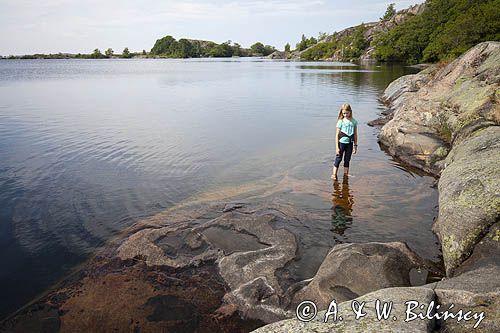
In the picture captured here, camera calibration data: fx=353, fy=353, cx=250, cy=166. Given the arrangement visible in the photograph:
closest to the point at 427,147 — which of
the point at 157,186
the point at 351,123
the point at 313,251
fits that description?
the point at 351,123

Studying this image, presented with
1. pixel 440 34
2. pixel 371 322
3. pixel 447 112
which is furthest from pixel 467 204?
pixel 440 34

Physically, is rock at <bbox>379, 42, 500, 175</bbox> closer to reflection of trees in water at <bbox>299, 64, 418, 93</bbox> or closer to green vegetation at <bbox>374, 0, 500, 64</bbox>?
→ reflection of trees in water at <bbox>299, 64, 418, 93</bbox>

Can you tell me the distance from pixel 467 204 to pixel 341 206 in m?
4.18

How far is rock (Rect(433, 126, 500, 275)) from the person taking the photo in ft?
23.4

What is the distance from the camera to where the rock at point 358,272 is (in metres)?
6.71

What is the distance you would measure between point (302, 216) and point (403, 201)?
12.1 ft

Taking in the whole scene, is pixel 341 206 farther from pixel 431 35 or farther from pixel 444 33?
pixel 431 35

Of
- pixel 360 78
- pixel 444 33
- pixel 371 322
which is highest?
pixel 444 33

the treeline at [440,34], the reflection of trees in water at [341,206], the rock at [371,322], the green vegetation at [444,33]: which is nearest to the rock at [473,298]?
the rock at [371,322]

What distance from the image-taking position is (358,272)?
23.1ft

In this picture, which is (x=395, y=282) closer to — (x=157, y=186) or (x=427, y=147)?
(x=157, y=186)

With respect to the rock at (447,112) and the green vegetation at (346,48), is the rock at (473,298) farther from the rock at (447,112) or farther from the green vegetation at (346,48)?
the green vegetation at (346,48)

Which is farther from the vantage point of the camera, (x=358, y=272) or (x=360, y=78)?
(x=360, y=78)

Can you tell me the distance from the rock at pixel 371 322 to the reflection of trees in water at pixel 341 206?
16.6 feet
